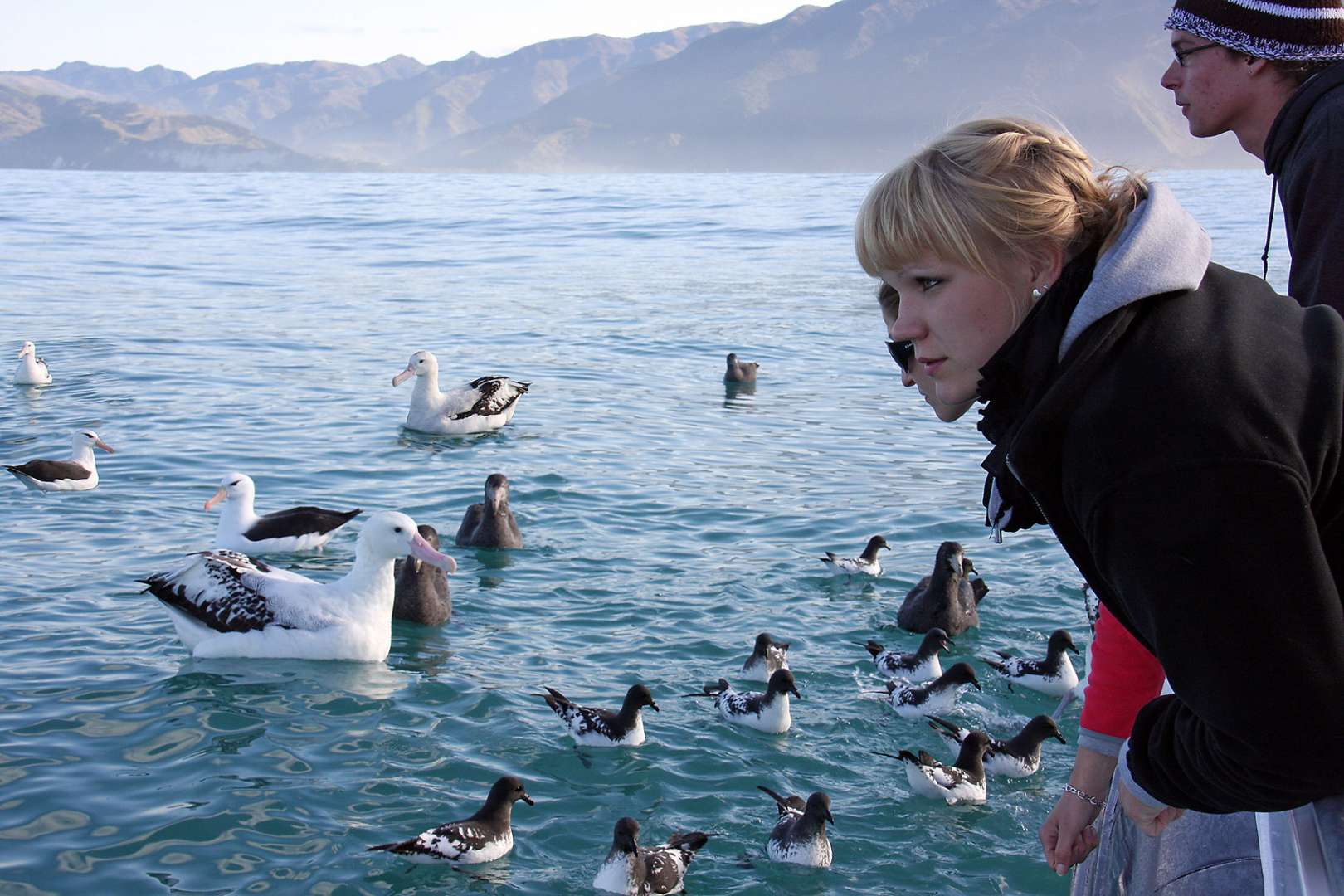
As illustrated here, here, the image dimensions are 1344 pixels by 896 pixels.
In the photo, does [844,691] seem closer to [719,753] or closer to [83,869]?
[719,753]

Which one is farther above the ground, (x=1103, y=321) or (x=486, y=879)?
(x=1103, y=321)

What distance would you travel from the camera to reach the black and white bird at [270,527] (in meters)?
11.2

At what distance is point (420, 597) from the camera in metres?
9.67

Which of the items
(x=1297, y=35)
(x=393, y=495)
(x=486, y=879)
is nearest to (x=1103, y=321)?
(x=1297, y=35)

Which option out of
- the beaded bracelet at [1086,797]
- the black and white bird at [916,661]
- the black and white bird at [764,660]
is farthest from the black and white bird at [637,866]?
the beaded bracelet at [1086,797]

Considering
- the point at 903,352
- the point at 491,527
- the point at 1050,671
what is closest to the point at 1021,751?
the point at 1050,671

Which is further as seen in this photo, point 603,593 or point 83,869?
point 603,593

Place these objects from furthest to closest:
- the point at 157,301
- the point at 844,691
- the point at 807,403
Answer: the point at 157,301 → the point at 807,403 → the point at 844,691

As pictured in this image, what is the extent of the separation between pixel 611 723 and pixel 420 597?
2.63 metres

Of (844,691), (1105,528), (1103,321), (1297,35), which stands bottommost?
(844,691)

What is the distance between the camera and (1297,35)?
366 cm

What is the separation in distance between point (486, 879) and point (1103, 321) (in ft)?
16.3

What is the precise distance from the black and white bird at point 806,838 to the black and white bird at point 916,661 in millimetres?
2158

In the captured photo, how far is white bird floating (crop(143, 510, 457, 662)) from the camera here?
8867 mm
